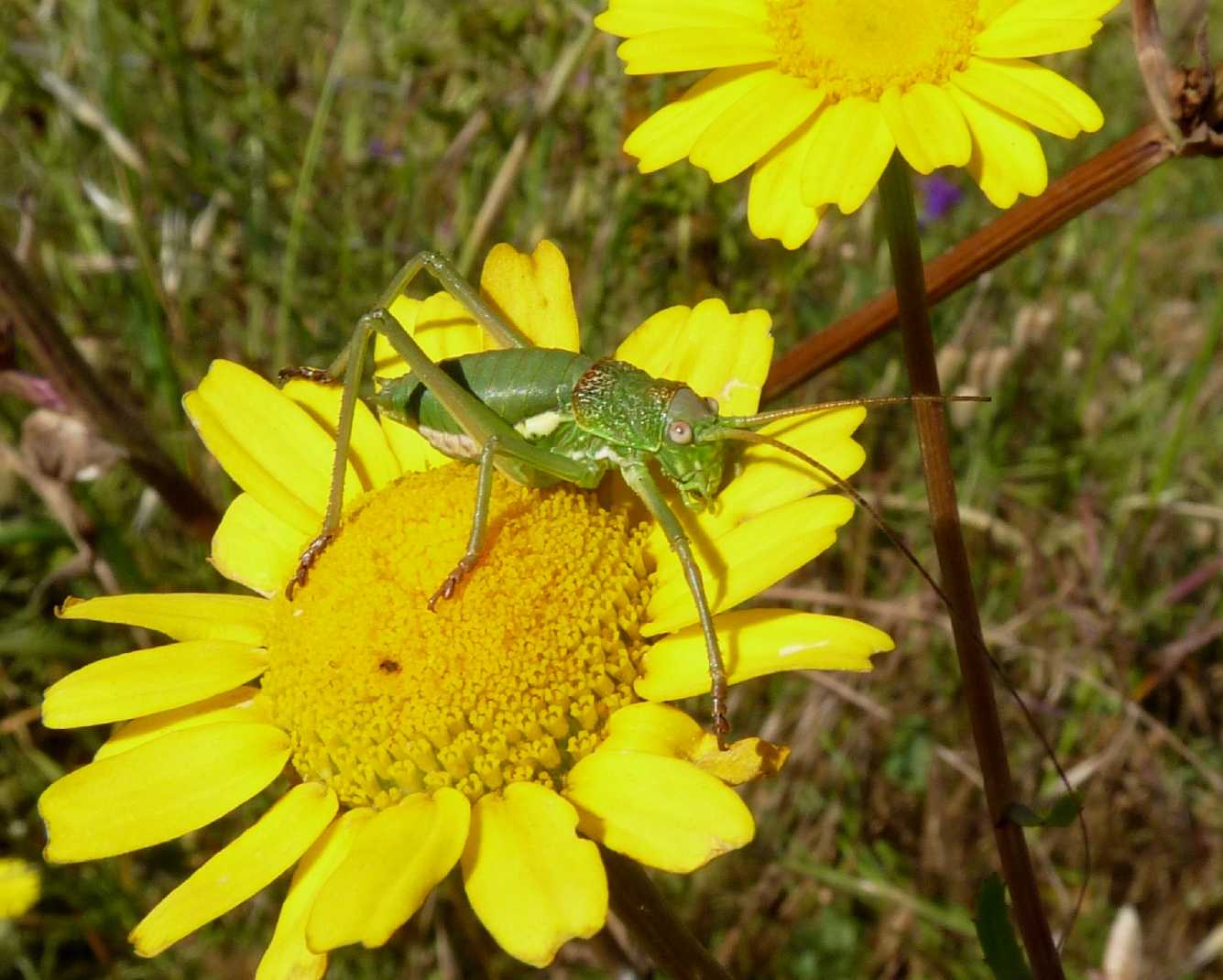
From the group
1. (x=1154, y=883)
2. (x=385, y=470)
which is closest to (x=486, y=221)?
(x=385, y=470)

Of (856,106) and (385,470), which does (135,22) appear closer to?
(385,470)

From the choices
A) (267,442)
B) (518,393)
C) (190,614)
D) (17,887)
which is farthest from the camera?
(17,887)

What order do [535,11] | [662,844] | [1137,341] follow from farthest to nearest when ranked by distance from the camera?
[1137,341], [535,11], [662,844]

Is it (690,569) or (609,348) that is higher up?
(690,569)

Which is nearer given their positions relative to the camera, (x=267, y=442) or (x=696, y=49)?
(x=696, y=49)

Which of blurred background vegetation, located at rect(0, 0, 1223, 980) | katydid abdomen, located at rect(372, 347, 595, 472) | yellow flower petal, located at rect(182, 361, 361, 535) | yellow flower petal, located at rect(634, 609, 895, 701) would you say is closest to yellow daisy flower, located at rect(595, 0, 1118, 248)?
katydid abdomen, located at rect(372, 347, 595, 472)

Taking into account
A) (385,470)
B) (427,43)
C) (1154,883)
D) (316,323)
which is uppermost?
(427,43)

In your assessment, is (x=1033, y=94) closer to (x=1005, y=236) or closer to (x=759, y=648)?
(x=1005, y=236)

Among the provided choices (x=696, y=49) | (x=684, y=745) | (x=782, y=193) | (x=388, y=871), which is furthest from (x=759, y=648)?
(x=696, y=49)
